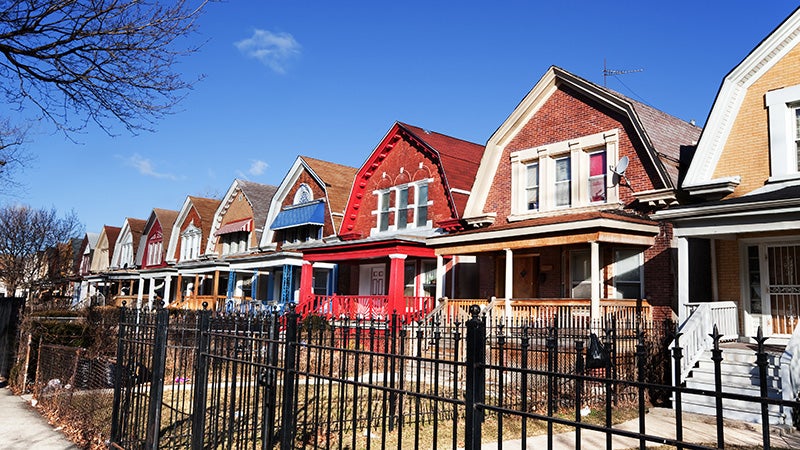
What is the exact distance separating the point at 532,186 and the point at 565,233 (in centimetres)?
386

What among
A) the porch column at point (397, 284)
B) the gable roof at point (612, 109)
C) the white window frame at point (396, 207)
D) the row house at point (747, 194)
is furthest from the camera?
the white window frame at point (396, 207)

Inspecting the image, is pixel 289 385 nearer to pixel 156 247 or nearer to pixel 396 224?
pixel 396 224

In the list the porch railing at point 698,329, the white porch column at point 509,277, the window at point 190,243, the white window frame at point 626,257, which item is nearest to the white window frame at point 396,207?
the white porch column at point 509,277

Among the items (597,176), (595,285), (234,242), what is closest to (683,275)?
(595,285)

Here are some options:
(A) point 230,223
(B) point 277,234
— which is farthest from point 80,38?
(A) point 230,223

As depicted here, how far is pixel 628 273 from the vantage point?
57.0ft

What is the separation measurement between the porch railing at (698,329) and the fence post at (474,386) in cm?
996

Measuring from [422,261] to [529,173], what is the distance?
19.8 ft

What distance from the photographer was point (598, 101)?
1850cm

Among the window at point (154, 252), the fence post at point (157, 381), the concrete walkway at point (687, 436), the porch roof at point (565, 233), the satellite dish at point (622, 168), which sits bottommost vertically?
the concrete walkway at point (687, 436)

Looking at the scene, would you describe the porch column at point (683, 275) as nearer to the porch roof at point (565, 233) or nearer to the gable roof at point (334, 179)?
the porch roof at point (565, 233)

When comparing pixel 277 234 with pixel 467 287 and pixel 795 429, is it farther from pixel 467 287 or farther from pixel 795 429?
pixel 795 429

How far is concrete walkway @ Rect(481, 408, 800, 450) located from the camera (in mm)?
9016

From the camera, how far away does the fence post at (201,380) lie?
6344 mm
